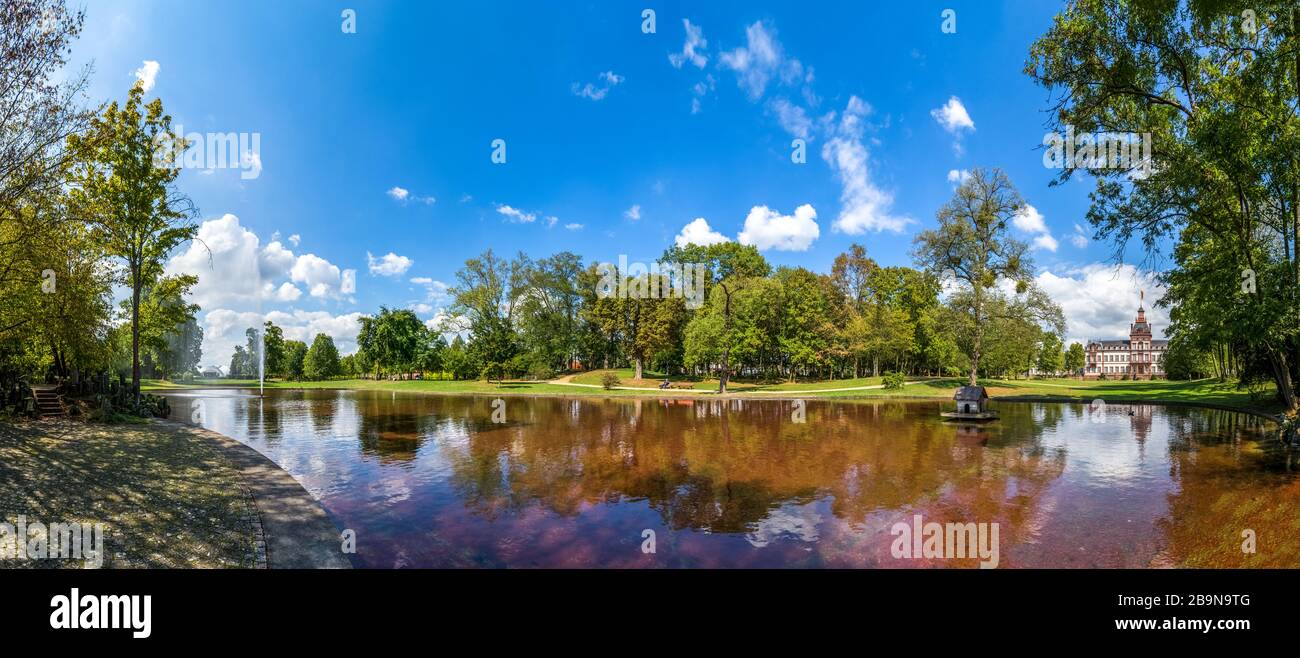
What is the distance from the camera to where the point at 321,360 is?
8600 centimetres

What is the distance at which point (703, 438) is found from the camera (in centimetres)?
1941

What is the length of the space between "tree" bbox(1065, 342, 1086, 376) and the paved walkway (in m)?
165

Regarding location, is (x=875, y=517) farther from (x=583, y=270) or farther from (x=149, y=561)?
(x=583, y=270)

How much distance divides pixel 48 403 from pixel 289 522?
1765cm

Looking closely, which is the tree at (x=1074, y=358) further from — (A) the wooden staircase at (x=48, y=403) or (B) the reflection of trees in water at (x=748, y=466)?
(A) the wooden staircase at (x=48, y=403)

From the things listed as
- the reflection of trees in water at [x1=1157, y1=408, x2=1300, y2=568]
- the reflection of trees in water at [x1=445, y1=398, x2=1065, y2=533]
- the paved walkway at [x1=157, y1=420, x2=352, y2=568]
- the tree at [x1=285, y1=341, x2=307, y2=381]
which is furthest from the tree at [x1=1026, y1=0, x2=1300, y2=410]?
the tree at [x1=285, y1=341, x2=307, y2=381]

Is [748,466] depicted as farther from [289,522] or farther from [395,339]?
[395,339]

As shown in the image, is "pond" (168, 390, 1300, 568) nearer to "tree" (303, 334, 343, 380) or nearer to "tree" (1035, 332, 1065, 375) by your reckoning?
"tree" (303, 334, 343, 380)

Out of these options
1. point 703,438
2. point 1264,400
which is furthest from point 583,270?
point 1264,400

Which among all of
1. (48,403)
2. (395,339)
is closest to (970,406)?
(48,403)

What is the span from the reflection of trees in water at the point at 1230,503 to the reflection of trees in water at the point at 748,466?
7.62 feet

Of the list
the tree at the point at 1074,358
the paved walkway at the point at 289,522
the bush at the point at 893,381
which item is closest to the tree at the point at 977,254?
the bush at the point at 893,381
